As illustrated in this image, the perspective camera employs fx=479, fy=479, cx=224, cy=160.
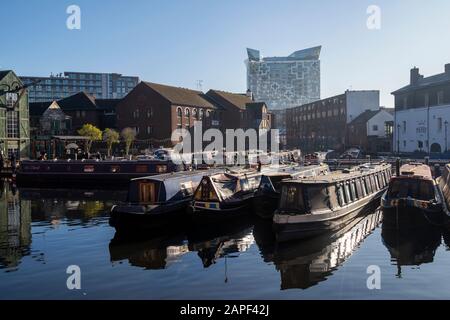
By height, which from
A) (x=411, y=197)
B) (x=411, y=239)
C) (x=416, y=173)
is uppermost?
(x=416, y=173)

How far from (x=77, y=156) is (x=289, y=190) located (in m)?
37.3

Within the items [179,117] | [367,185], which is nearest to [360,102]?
[179,117]

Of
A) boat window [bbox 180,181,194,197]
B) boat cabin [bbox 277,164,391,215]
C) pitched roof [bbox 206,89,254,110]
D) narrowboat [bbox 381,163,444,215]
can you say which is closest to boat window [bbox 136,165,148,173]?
boat window [bbox 180,181,194,197]

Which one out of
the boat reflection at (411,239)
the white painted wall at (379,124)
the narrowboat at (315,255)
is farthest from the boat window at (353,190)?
the white painted wall at (379,124)

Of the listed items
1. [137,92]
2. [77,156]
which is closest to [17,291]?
[77,156]

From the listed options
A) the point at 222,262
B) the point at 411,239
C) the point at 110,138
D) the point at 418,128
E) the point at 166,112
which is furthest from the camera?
the point at 166,112

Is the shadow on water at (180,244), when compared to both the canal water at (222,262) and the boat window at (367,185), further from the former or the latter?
the boat window at (367,185)

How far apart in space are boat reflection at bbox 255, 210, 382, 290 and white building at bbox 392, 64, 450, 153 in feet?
121

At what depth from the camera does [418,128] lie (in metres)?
58.1

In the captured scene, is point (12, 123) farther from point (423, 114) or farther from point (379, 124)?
point (379, 124)

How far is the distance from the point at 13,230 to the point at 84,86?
473ft

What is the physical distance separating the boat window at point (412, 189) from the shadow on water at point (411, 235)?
1.40 m

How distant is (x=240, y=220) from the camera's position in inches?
944

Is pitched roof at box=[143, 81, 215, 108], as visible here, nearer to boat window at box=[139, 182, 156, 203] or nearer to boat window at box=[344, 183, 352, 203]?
boat window at box=[139, 182, 156, 203]
